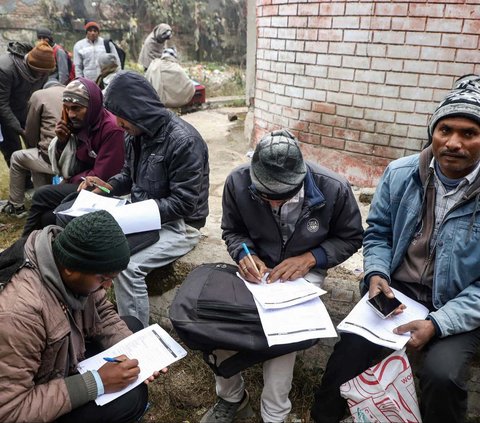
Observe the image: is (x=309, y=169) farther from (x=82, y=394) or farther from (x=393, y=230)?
(x=82, y=394)

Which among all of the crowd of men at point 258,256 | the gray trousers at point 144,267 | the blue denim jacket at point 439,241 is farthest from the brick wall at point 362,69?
the gray trousers at point 144,267

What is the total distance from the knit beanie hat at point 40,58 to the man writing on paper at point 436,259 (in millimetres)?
3763

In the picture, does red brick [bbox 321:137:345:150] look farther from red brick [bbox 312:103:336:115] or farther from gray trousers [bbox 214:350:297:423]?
gray trousers [bbox 214:350:297:423]

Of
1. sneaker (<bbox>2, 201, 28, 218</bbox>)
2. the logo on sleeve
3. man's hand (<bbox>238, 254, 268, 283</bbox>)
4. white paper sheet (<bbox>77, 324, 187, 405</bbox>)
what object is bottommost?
sneaker (<bbox>2, 201, 28, 218</bbox>)

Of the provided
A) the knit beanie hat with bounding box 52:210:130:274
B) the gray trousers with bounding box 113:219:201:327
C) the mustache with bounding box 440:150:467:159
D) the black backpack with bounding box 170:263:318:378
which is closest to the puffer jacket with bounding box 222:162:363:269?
the black backpack with bounding box 170:263:318:378

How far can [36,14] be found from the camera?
12102 millimetres

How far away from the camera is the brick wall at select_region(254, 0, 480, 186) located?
11.1 ft

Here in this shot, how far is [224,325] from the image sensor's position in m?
1.88

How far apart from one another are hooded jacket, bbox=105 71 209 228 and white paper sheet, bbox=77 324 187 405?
813 millimetres

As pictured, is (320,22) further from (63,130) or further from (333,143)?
(63,130)

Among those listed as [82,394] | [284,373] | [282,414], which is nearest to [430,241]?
[284,373]

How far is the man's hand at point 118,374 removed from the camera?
5.77 ft

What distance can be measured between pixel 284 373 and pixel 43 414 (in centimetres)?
101

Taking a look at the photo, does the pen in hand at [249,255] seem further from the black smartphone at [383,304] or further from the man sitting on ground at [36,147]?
the man sitting on ground at [36,147]
